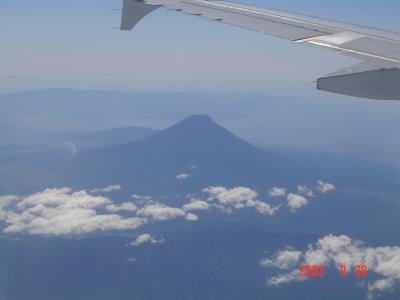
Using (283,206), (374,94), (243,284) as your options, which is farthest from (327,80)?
(283,206)

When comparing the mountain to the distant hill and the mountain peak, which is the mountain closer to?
the mountain peak

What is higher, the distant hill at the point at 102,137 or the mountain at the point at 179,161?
the mountain at the point at 179,161

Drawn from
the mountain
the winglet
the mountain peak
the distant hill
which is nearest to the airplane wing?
the winglet

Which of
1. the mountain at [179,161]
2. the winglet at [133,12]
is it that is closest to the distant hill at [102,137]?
the mountain at [179,161]

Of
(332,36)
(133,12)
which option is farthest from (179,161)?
(332,36)

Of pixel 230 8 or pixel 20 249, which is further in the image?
pixel 20 249

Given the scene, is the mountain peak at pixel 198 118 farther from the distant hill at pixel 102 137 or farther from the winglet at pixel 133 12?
the winglet at pixel 133 12

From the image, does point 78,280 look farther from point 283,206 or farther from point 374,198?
point 374,198

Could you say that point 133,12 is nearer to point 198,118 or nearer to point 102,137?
point 198,118
